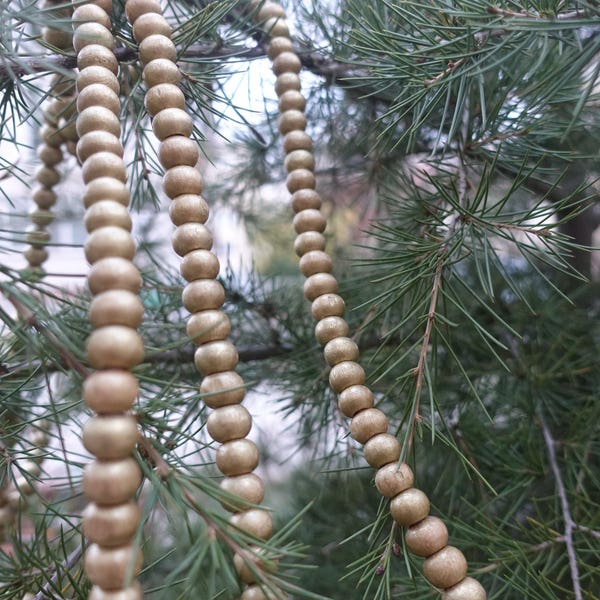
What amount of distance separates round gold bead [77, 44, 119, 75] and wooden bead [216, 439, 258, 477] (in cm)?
14

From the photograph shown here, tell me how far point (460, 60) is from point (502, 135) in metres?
0.07

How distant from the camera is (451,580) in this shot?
0.66 feet

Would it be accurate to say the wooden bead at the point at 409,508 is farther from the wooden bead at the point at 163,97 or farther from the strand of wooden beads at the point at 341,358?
the wooden bead at the point at 163,97

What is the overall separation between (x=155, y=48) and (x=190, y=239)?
2.9 inches

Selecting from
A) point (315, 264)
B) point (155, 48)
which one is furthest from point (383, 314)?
point (155, 48)

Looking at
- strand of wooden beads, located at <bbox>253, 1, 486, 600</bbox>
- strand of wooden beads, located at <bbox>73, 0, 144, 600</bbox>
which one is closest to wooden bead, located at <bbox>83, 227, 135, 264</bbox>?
strand of wooden beads, located at <bbox>73, 0, 144, 600</bbox>

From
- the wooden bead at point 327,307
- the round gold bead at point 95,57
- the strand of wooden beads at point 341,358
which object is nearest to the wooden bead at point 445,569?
the strand of wooden beads at point 341,358

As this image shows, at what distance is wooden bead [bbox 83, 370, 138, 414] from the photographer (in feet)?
0.52

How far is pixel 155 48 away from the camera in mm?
221

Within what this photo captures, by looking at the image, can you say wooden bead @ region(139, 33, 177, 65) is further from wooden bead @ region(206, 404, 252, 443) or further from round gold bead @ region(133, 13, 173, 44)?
wooden bead @ region(206, 404, 252, 443)

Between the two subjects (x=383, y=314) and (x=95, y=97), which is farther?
(x=383, y=314)

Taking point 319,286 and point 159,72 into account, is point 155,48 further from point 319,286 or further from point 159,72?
point 319,286

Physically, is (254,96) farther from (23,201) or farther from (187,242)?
(23,201)

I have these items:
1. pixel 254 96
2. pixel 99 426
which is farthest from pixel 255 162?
pixel 99 426
